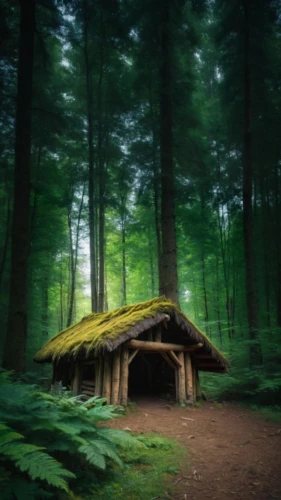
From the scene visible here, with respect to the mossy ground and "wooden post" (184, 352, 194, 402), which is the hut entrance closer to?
"wooden post" (184, 352, 194, 402)

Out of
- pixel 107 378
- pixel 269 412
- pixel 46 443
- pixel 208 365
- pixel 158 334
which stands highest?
pixel 158 334

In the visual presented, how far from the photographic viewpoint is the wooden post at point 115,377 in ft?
24.0

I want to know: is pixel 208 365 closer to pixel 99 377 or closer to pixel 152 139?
pixel 99 377

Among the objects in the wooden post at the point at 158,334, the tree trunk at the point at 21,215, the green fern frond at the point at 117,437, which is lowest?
the green fern frond at the point at 117,437

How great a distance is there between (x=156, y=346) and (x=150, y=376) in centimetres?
364

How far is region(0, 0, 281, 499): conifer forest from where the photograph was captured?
351 inches

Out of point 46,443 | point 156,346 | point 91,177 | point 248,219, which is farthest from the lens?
point 91,177

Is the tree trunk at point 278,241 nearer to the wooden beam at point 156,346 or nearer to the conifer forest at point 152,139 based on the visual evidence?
the conifer forest at point 152,139

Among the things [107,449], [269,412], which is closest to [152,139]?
[269,412]

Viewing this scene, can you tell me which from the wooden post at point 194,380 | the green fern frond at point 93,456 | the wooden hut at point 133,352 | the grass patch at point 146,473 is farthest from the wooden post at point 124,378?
the green fern frond at point 93,456

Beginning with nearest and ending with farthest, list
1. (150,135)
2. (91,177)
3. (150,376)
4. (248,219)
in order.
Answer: (248,219) < (150,376) < (91,177) < (150,135)

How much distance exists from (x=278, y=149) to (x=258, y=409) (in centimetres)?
993

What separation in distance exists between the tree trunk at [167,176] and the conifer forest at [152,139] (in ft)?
0.15

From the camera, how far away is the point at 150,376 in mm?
11227
